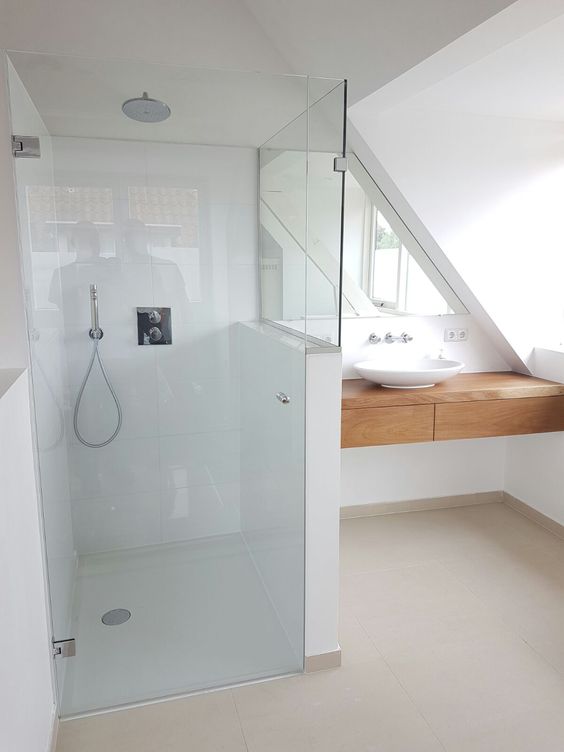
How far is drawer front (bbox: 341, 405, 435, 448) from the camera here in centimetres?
271

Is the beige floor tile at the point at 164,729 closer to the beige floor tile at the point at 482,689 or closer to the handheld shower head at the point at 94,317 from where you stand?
the beige floor tile at the point at 482,689

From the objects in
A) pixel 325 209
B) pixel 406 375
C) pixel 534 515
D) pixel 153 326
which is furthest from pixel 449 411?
pixel 153 326

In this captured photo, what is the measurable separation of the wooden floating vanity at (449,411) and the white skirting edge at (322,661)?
3.02ft

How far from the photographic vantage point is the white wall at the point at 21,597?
4.17ft

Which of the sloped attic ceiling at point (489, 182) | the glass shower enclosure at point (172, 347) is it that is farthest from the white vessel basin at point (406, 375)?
the glass shower enclosure at point (172, 347)

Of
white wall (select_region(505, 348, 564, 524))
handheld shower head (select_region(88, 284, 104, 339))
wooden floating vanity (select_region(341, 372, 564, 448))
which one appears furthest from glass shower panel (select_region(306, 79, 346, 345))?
white wall (select_region(505, 348, 564, 524))

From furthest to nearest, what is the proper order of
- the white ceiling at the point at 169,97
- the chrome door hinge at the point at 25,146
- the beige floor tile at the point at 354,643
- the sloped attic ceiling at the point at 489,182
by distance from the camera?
the sloped attic ceiling at the point at 489,182 < the beige floor tile at the point at 354,643 < the white ceiling at the point at 169,97 < the chrome door hinge at the point at 25,146

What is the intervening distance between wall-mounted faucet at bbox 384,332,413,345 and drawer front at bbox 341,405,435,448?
0.56 m

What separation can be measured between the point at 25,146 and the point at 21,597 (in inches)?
50.3

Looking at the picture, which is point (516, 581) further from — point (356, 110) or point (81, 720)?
point (356, 110)

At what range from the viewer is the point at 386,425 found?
2744 millimetres

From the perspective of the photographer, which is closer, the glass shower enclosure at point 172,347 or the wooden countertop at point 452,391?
the glass shower enclosure at point 172,347

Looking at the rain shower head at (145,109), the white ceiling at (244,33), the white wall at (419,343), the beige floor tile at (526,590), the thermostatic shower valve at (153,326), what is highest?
the white ceiling at (244,33)

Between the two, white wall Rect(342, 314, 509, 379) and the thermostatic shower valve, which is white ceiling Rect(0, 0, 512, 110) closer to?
the thermostatic shower valve
